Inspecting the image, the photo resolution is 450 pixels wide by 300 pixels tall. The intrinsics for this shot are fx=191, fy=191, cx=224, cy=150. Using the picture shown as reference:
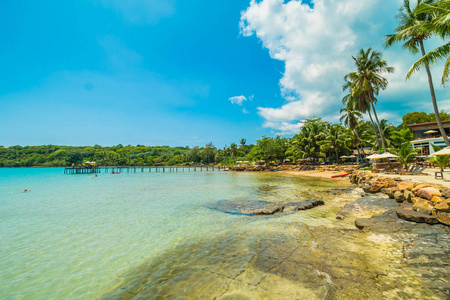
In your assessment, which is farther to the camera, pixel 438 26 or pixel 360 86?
pixel 360 86

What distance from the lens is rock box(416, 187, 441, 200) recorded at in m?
6.57

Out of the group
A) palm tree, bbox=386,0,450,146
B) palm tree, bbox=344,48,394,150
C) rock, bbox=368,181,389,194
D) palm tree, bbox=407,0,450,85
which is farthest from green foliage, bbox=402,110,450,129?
rock, bbox=368,181,389,194

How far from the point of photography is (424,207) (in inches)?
238

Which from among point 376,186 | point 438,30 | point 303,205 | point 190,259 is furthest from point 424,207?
point 438,30

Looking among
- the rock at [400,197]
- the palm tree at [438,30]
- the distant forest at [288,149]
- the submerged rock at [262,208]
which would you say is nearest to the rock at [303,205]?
the submerged rock at [262,208]

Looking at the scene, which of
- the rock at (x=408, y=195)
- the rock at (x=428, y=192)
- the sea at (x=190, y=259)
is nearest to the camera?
the sea at (x=190, y=259)

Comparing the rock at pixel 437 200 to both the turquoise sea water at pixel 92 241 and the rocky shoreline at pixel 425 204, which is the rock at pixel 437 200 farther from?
the turquoise sea water at pixel 92 241

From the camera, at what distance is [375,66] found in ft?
77.6

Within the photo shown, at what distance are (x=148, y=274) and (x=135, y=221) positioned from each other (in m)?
4.86

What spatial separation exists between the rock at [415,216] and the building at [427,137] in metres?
28.4

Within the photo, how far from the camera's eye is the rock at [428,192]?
6566mm

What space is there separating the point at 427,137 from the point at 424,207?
38515mm

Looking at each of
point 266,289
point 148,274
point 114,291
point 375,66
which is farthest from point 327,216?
point 375,66

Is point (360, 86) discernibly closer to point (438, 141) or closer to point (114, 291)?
point (438, 141)
